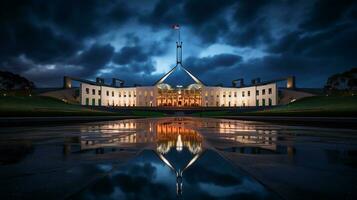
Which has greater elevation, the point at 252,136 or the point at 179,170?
the point at 179,170

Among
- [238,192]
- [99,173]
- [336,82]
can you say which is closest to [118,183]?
[99,173]

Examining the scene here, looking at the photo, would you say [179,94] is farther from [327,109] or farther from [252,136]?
[252,136]

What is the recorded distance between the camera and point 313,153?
577 centimetres

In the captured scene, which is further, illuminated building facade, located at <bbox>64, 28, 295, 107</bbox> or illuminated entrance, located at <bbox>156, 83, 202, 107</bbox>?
illuminated entrance, located at <bbox>156, 83, 202, 107</bbox>

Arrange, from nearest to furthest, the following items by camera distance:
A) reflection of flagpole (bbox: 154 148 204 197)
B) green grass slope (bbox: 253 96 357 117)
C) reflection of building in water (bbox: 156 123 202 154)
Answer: reflection of flagpole (bbox: 154 148 204 197)
reflection of building in water (bbox: 156 123 202 154)
green grass slope (bbox: 253 96 357 117)

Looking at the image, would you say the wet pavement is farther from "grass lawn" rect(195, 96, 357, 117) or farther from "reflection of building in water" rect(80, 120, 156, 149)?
"grass lawn" rect(195, 96, 357, 117)

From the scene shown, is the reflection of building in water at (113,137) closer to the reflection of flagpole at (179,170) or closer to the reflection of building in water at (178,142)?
the reflection of building in water at (178,142)

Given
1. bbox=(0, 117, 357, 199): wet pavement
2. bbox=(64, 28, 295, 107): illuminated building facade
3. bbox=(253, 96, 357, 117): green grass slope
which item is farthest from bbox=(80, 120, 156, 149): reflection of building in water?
bbox=(64, 28, 295, 107): illuminated building facade

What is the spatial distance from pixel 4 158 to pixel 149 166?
3664 millimetres

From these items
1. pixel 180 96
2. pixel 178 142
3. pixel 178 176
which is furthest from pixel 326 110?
pixel 180 96

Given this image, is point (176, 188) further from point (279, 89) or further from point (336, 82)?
point (279, 89)

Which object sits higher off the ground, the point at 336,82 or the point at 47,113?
the point at 336,82

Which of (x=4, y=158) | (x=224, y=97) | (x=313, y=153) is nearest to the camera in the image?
(x=4, y=158)

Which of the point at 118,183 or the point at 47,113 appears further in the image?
the point at 47,113
